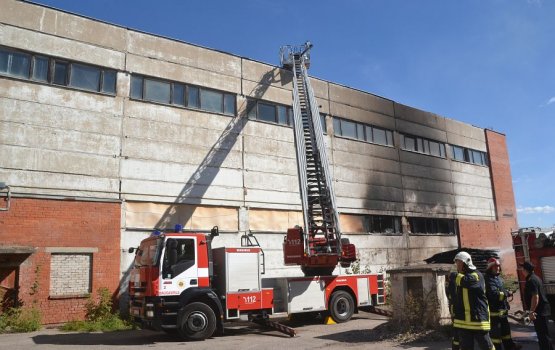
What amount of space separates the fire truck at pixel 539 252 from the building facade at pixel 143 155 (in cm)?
985

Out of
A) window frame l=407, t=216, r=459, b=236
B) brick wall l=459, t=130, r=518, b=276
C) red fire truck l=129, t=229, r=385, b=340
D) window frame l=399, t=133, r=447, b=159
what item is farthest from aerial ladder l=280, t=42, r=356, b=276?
brick wall l=459, t=130, r=518, b=276

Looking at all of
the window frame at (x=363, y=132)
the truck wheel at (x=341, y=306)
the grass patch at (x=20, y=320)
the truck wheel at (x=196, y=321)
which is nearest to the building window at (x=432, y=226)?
the window frame at (x=363, y=132)

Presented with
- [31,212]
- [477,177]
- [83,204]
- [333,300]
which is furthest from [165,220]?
[477,177]

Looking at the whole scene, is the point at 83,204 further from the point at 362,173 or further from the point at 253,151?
the point at 362,173

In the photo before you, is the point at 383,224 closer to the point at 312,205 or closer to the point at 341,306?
the point at 312,205

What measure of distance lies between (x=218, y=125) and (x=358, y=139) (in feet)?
25.6

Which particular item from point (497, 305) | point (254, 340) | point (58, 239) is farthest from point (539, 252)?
point (58, 239)

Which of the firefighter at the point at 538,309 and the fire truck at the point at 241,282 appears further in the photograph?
the fire truck at the point at 241,282

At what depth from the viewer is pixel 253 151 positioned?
62.8 feet

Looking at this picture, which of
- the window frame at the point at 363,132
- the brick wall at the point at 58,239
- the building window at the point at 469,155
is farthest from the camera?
the building window at the point at 469,155

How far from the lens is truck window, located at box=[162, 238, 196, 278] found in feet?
35.7

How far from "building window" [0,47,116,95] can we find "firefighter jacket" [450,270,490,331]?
13.5 meters

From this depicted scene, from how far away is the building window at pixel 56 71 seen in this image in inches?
575

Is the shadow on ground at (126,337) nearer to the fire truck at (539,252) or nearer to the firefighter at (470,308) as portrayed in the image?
the fire truck at (539,252)
